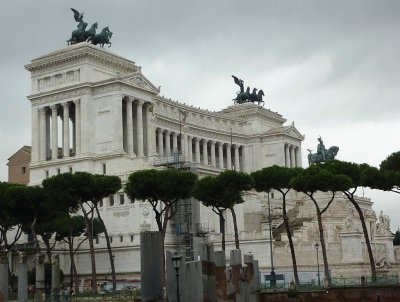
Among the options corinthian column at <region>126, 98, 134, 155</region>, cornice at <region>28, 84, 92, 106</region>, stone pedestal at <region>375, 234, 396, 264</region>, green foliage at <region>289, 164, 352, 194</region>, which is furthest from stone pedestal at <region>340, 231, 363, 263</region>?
cornice at <region>28, 84, 92, 106</region>

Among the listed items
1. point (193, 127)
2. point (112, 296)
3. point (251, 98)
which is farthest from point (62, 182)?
point (251, 98)

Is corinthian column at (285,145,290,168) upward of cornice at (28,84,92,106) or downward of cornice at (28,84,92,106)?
downward

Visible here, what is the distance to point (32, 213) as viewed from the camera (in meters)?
81.9

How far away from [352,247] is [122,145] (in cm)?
3860

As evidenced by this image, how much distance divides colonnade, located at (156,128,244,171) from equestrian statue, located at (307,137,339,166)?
49.6 ft

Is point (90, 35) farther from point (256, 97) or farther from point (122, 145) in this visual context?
point (256, 97)

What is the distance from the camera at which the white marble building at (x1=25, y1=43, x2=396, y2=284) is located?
9181 centimetres

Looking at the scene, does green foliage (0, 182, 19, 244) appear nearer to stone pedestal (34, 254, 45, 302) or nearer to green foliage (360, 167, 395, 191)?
stone pedestal (34, 254, 45, 302)

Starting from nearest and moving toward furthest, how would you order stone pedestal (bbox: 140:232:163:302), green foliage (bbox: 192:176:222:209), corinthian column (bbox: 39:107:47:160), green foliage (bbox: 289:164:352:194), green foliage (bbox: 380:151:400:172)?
stone pedestal (bbox: 140:232:163:302) → green foliage (bbox: 289:164:352:194) → green foliage (bbox: 192:176:222:209) → green foliage (bbox: 380:151:400:172) → corinthian column (bbox: 39:107:47:160)

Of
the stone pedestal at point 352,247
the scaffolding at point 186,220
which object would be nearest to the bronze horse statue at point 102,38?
the scaffolding at point 186,220

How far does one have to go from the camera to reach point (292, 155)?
497 feet

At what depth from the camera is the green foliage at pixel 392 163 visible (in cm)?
8469

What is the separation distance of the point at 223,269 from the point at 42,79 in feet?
258

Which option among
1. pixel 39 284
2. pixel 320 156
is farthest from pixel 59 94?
pixel 39 284
